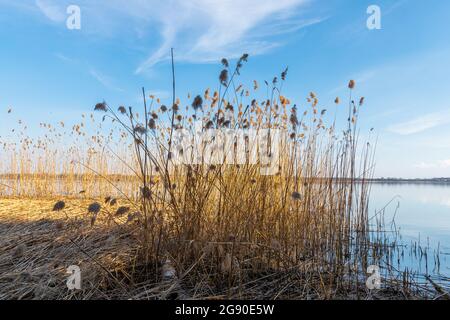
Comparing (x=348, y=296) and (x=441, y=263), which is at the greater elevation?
(x=348, y=296)

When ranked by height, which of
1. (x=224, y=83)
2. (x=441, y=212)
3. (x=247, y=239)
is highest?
(x=224, y=83)

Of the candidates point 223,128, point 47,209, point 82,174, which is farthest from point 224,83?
point 82,174

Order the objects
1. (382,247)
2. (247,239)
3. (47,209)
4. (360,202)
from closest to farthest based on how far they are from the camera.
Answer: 1. (247,239)
2. (360,202)
3. (382,247)
4. (47,209)

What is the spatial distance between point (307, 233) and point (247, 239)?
23.2 inches

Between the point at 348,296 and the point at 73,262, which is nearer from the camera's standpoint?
the point at 348,296

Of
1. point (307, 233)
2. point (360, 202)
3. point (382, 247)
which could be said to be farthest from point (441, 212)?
point (307, 233)

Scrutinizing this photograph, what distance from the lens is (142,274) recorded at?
1788 millimetres

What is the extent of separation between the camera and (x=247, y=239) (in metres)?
2.08

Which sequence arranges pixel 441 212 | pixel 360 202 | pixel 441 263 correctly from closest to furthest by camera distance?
pixel 360 202
pixel 441 263
pixel 441 212

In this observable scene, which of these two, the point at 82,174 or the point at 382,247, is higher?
the point at 82,174
